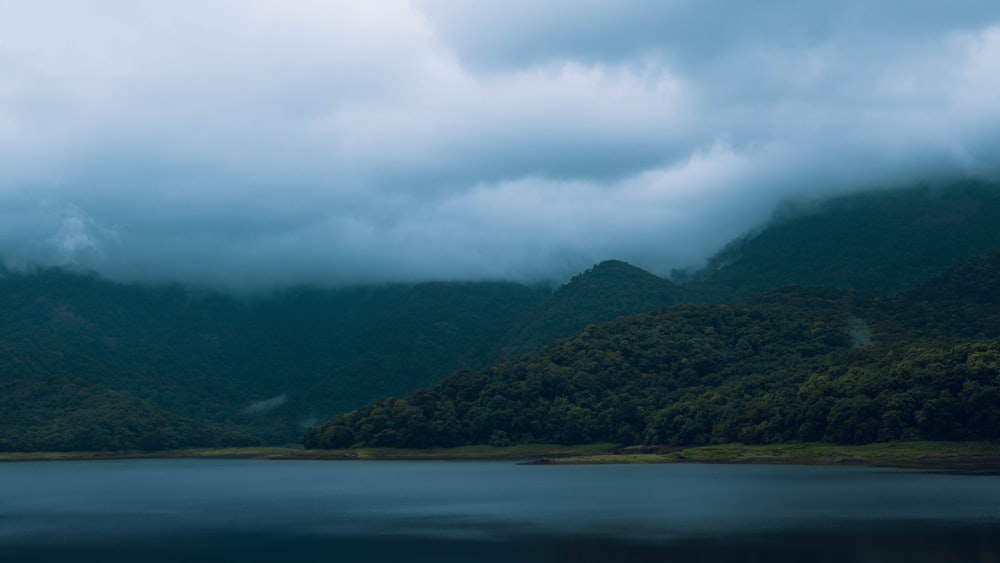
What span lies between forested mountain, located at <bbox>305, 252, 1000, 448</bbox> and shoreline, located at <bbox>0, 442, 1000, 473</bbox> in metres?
2.38

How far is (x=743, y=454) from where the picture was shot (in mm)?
139625

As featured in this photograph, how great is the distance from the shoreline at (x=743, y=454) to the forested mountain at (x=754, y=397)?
2.38 metres

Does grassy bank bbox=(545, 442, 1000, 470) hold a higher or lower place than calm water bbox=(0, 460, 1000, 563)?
lower

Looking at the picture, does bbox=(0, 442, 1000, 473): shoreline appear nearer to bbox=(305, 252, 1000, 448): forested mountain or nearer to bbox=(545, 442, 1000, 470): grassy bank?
bbox=(545, 442, 1000, 470): grassy bank

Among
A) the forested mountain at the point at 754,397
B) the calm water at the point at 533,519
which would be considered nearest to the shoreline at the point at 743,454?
the forested mountain at the point at 754,397

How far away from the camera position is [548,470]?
430 ft

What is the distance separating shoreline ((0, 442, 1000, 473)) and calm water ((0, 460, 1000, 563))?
12677 millimetres

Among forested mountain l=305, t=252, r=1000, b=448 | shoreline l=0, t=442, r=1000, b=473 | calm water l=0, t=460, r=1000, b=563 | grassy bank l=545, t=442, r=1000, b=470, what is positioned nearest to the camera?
calm water l=0, t=460, r=1000, b=563

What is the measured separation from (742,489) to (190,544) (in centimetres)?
4752

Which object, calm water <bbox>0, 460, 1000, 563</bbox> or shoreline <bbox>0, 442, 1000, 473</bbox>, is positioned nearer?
calm water <bbox>0, 460, 1000, 563</bbox>

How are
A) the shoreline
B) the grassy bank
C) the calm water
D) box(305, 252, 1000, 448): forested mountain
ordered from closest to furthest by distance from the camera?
the calm water < the grassy bank < the shoreline < box(305, 252, 1000, 448): forested mountain

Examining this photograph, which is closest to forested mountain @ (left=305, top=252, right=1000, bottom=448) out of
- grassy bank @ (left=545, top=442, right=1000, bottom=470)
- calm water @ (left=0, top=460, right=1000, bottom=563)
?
grassy bank @ (left=545, top=442, right=1000, bottom=470)

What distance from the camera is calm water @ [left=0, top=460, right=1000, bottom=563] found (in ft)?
173

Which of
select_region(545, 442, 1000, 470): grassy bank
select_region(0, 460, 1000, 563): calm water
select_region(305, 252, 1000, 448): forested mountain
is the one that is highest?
select_region(305, 252, 1000, 448): forested mountain
